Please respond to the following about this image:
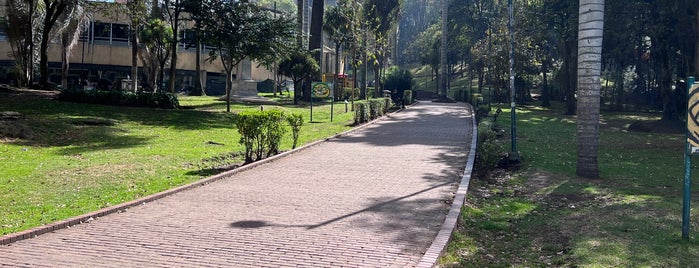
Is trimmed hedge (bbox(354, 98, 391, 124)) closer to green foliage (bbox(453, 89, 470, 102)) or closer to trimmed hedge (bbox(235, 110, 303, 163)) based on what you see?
trimmed hedge (bbox(235, 110, 303, 163))

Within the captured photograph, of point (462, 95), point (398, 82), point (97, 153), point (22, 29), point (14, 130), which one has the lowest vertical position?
point (97, 153)

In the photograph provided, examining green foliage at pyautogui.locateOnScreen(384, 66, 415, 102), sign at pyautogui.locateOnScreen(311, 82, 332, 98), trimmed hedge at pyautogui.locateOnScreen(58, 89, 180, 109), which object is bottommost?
trimmed hedge at pyautogui.locateOnScreen(58, 89, 180, 109)

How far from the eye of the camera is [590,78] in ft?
40.5

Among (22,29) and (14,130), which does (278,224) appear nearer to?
(14,130)

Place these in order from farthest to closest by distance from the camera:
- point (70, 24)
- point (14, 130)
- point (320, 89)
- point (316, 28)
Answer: point (316, 28) < point (70, 24) < point (320, 89) < point (14, 130)

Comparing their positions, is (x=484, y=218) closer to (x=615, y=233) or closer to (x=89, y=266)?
(x=615, y=233)

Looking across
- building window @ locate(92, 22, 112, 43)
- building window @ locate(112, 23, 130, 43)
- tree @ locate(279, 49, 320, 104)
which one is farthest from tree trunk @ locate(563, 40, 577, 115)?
building window @ locate(92, 22, 112, 43)

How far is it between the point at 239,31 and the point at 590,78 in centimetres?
1853

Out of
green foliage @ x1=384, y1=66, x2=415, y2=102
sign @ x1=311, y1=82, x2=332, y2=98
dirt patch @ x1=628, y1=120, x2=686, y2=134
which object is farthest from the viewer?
green foliage @ x1=384, y1=66, x2=415, y2=102

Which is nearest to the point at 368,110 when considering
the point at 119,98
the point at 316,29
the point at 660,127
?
the point at 119,98

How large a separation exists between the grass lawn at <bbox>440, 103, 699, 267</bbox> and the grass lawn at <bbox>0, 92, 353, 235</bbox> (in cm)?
511

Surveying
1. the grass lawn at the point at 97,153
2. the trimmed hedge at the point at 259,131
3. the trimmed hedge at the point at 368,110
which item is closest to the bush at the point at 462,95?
the trimmed hedge at the point at 368,110

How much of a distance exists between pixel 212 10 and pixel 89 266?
23.6m

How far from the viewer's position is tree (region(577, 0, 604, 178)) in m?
12.2
